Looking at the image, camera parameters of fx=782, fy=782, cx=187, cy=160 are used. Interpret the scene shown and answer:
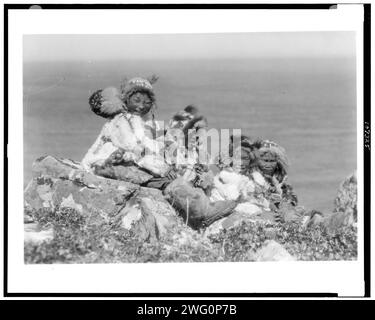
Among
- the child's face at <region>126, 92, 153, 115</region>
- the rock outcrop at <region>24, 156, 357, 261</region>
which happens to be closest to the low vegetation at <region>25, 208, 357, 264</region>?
the rock outcrop at <region>24, 156, 357, 261</region>

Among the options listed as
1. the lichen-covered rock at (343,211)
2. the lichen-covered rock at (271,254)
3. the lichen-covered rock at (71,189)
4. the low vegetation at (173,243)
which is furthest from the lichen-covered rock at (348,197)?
the lichen-covered rock at (71,189)

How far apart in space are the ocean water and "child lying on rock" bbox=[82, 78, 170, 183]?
0.19 feet

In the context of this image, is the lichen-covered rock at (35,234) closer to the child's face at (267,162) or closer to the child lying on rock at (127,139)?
the child lying on rock at (127,139)

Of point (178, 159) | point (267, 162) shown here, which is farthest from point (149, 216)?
point (267, 162)

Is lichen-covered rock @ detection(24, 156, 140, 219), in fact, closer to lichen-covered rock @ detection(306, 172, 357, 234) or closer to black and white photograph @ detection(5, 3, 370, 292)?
black and white photograph @ detection(5, 3, 370, 292)

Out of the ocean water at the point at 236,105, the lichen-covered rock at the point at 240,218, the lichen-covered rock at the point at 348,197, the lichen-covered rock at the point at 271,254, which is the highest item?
the ocean water at the point at 236,105

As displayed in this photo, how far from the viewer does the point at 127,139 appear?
5246mm

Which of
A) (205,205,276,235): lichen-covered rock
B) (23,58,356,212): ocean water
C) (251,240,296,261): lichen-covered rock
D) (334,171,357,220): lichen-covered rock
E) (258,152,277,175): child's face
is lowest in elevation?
(251,240,296,261): lichen-covered rock

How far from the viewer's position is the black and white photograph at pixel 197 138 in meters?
5.19

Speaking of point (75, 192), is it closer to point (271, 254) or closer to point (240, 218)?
point (240, 218)

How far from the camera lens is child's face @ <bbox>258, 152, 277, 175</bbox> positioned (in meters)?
5.23

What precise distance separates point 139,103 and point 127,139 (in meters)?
0.26
